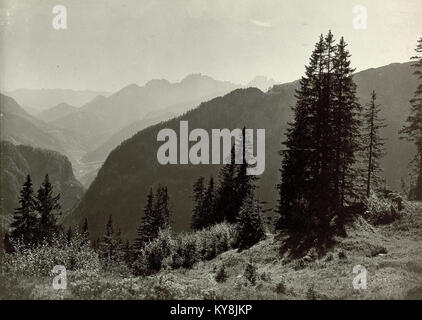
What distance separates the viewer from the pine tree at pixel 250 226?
31.8 m

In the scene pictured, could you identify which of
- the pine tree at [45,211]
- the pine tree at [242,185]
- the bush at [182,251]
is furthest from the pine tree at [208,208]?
the pine tree at [45,211]

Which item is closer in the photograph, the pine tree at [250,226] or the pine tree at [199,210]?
the pine tree at [250,226]

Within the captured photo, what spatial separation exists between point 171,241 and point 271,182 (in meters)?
120

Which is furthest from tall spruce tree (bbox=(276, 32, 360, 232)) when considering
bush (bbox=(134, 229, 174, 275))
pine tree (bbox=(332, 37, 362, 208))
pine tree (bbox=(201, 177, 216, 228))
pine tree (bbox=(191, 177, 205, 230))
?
pine tree (bbox=(191, 177, 205, 230))

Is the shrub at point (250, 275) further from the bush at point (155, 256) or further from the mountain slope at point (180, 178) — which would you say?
the mountain slope at point (180, 178)

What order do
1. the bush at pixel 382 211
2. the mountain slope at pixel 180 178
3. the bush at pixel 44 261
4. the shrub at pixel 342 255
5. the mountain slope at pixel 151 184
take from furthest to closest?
the mountain slope at pixel 180 178, the mountain slope at pixel 151 184, the bush at pixel 382 211, the shrub at pixel 342 255, the bush at pixel 44 261

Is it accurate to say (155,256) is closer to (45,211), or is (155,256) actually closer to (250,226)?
(250,226)

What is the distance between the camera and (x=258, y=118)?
7756 inches

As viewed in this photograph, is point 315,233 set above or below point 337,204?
below

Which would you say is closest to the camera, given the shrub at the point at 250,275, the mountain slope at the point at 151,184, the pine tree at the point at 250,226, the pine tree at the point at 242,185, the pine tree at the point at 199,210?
the shrub at the point at 250,275

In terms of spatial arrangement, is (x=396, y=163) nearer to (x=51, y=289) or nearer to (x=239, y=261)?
(x=239, y=261)

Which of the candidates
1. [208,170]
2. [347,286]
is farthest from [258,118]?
[347,286]

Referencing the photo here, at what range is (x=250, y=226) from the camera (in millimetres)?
32125
